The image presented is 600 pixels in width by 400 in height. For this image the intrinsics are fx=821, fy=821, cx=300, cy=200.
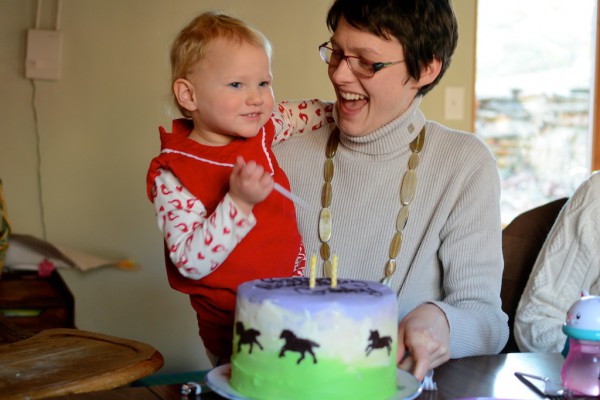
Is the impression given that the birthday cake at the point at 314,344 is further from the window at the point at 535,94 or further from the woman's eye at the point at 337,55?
the window at the point at 535,94

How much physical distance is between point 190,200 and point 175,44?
1.06ft

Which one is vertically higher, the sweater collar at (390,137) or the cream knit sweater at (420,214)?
the sweater collar at (390,137)

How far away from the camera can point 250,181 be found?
117 centimetres

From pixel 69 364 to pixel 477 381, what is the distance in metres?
0.67

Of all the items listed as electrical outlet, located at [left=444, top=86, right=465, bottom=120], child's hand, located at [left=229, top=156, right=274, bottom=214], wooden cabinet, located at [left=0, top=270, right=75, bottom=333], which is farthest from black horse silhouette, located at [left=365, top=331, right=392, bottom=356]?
electrical outlet, located at [left=444, top=86, right=465, bottom=120]

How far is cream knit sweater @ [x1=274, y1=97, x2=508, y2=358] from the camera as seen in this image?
60.5 inches

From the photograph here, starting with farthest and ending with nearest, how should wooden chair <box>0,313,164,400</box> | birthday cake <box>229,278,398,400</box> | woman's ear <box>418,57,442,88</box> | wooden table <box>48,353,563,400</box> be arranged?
woman's ear <box>418,57,442,88</box> < wooden chair <box>0,313,164,400</box> < wooden table <box>48,353,563,400</box> < birthday cake <box>229,278,398,400</box>

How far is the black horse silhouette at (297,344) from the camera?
0.94 meters

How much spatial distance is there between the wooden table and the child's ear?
545mm

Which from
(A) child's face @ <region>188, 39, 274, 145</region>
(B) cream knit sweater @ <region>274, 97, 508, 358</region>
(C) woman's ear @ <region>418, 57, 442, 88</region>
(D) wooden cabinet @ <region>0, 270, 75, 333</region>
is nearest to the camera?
(A) child's face @ <region>188, 39, 274, 145</region>

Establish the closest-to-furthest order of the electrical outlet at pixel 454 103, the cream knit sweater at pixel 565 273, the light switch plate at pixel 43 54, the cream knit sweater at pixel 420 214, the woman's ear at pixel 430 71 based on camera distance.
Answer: the cream knit sweater at pixel 420 214 → the woman's ear at pixel 430 71 → the cream knit sweater at pixel 565 273 → the light switch plate at pixel 43 54 → the electrical outlet at pixel 454 103

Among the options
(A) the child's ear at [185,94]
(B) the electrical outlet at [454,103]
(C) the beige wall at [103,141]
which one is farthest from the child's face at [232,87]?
(B) the electrical outlet at [454,103]

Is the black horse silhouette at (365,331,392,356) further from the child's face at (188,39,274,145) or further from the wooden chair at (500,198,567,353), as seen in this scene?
the wooden chair at (500,198,567,353)

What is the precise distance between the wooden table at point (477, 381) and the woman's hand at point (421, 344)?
0.09ft
